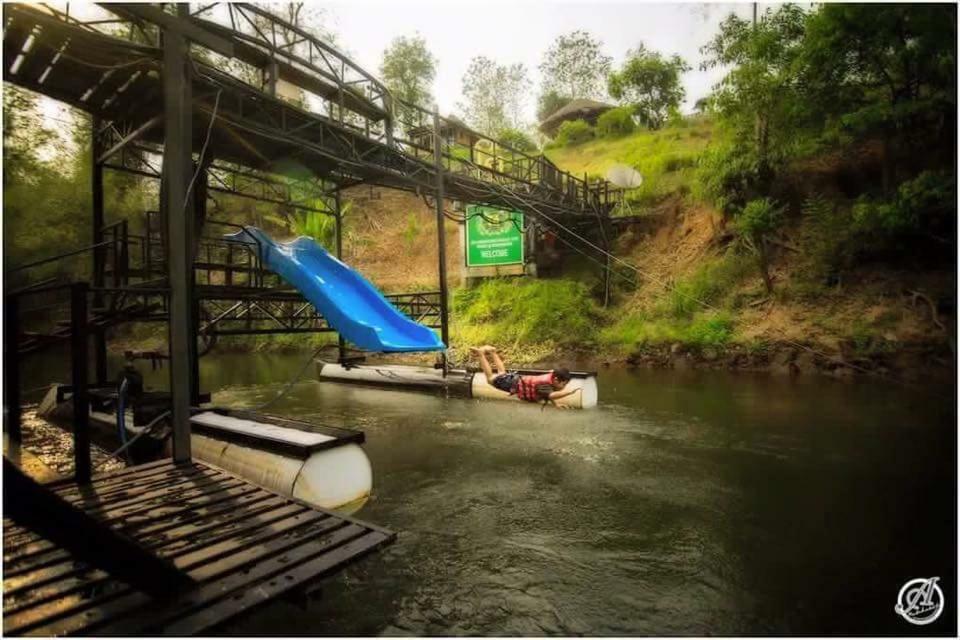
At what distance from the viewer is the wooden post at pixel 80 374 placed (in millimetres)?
3871

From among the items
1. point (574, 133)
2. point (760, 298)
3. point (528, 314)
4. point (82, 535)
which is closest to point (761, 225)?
point (760, 298)

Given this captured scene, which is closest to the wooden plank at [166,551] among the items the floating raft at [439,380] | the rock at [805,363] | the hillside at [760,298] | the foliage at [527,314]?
the floating raft at [439,380]

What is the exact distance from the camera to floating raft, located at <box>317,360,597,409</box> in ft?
27.2

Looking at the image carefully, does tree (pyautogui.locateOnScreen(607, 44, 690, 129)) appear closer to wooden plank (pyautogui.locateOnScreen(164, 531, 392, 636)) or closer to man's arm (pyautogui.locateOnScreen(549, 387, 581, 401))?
man's arm (pyautogui.locateOnScreen(549, 387, 581, 401))

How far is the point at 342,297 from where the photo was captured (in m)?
7.07

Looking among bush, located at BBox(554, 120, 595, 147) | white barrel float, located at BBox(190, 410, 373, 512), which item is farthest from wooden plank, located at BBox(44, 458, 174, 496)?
bush, located at BBox(554, 120, 595, 147)

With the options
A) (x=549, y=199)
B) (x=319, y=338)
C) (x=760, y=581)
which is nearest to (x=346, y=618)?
(x=760, y=581)

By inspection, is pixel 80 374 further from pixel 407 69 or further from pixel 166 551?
pixel 407 69

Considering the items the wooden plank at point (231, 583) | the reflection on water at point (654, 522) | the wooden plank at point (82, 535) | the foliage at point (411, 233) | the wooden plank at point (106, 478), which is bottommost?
the reflection on water at point (654, 522)

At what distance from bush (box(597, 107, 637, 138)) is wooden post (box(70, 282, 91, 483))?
29.8 m

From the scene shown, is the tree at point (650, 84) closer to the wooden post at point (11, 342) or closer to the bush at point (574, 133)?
the bush at point (574, 133)

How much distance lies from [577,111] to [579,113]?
217 mm

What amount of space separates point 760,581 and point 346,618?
2734 millimetres

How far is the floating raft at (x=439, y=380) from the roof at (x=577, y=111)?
92.2ft
